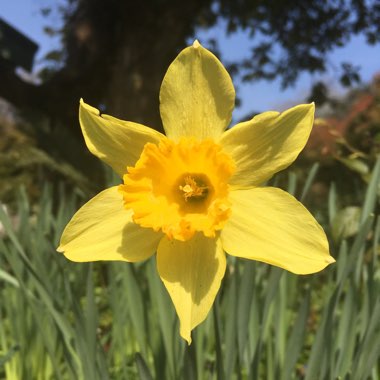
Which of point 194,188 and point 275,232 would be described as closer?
point 275,232

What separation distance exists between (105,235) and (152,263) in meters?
0.28

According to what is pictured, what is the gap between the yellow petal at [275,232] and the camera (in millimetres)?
500

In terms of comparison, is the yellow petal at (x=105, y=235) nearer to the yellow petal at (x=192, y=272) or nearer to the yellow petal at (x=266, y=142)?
Answer: the yellow petal at (x=192, y=272)

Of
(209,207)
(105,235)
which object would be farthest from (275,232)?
(105,235)

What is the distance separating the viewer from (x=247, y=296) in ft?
2.08

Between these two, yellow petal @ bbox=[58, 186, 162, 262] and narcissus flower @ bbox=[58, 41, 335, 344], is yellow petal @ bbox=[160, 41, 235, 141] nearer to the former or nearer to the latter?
narcissus flower @ bbox=[58, 41, 335, 344]

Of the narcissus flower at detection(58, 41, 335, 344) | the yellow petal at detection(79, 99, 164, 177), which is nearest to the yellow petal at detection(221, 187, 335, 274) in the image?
the narcissus flower at detection(58, 41, 335, 344)

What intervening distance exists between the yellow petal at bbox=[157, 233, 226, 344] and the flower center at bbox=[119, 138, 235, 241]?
29mm

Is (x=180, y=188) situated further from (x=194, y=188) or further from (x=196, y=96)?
(x=196, y=96)

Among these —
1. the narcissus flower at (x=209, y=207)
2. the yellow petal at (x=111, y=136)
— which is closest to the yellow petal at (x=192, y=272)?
the narcissus flower at (x=209, y=207)

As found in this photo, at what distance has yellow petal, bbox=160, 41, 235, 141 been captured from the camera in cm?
55

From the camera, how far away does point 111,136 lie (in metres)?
0.56

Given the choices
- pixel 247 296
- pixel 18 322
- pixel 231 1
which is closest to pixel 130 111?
pixel 231 1

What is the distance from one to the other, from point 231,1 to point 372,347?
5.23 m
